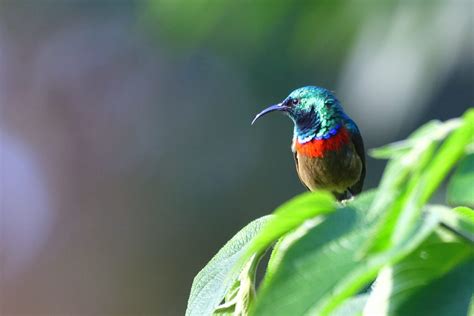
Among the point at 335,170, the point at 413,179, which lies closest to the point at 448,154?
the point at 413,179

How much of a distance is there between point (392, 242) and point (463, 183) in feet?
0.37

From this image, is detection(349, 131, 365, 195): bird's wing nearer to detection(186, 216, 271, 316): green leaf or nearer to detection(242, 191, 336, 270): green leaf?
detection(186, 216, 271, 316): green leaf

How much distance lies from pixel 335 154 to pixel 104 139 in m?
10.8

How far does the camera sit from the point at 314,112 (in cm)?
289

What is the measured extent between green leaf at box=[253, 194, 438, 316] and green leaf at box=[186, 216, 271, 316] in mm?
189

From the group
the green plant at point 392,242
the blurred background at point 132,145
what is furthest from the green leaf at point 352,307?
the blurred background at point 132,145

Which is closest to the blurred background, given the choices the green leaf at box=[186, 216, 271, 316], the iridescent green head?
the iridescent green head

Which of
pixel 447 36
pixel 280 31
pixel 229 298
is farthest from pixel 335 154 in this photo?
pixel 280 31

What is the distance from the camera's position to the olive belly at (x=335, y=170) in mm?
2740

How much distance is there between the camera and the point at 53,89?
13.7 metres

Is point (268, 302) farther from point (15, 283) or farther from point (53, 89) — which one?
point (53, 89)

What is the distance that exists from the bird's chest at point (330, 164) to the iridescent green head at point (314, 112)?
0.12ft

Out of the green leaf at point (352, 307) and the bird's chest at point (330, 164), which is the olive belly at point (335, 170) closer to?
the bird's chest at point (330, 164)

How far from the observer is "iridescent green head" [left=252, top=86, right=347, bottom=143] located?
9.32 ft
